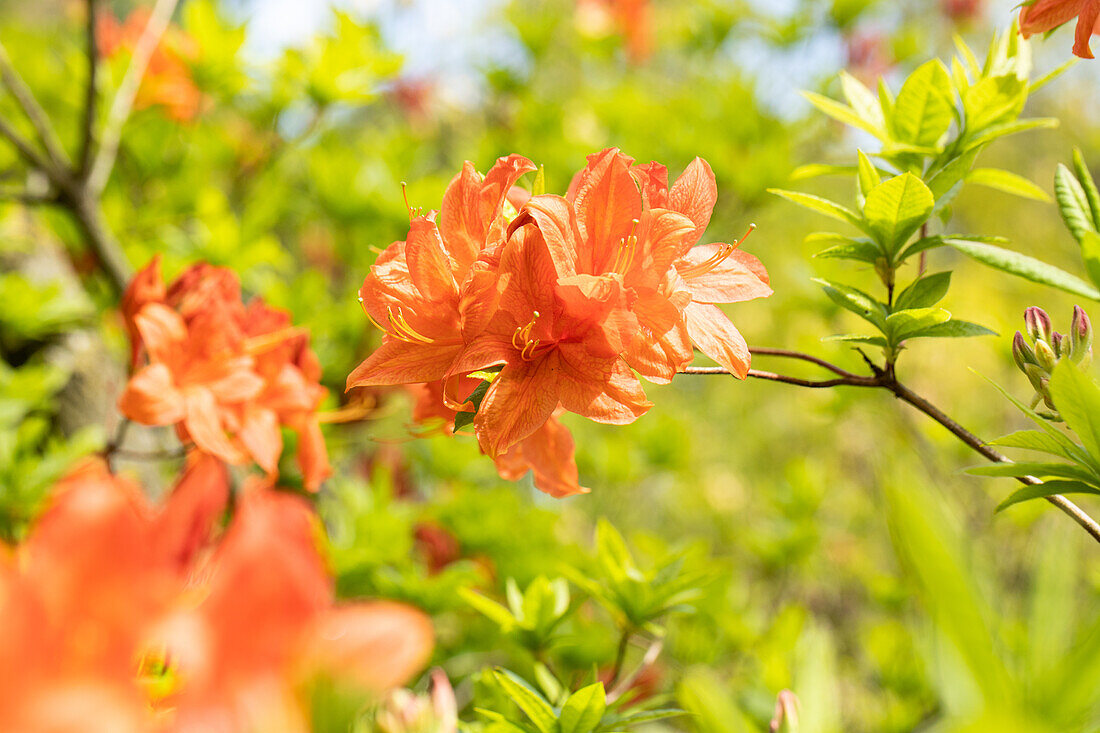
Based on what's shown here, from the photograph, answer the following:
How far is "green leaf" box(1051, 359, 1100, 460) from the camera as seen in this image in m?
0.49

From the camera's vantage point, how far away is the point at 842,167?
0.82 m

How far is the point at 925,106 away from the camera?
0.76m

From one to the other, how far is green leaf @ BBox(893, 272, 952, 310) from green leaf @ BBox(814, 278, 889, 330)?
4 centimetres

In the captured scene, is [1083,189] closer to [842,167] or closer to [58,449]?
[842,167]

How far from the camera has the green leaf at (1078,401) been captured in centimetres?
49

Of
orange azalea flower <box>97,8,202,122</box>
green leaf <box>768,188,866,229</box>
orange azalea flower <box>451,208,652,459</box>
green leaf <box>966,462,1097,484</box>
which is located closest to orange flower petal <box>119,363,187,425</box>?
orange azalea flower <box>451,208,652,459</box>

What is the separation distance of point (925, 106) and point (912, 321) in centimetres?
25

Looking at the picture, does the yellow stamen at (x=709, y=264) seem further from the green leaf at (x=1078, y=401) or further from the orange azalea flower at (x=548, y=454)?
the green leaf at (x=1078, y=401)

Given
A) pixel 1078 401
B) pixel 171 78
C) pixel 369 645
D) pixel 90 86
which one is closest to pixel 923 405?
pixel 1078 401

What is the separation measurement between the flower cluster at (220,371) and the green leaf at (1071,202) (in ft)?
2.91

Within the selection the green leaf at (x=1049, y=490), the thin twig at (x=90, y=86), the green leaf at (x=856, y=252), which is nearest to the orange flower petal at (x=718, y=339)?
the green leaf at (x=856, y=252)

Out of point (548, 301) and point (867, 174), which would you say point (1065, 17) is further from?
point (548, 301)

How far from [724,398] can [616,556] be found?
3.26 meters

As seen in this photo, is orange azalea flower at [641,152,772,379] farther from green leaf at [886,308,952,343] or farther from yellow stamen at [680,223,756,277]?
green leaf at [886,308,952,343]
